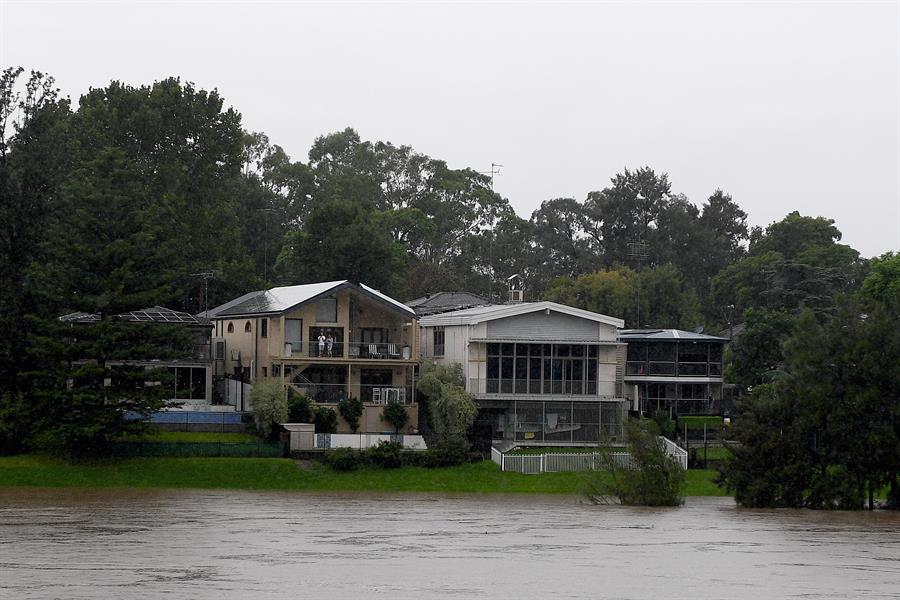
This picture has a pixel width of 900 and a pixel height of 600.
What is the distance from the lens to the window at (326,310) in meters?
66.0

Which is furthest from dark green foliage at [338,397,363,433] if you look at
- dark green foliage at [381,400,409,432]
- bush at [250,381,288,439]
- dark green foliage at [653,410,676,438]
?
dark green foliage at [653,410,676,438]

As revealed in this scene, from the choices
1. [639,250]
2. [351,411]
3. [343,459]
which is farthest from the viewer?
[639,250]

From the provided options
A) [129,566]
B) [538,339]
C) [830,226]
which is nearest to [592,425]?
[538,339]

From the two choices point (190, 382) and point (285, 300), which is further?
point (285, 300)

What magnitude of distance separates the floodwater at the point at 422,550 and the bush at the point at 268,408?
10.4 metres

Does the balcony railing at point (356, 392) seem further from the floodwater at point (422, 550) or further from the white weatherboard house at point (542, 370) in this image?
the floodwater at point (422, 550)

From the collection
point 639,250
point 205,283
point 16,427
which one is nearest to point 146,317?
point 16,427

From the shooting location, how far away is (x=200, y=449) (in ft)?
189

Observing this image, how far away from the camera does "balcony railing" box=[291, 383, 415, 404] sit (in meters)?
63.8

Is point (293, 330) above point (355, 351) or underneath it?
above

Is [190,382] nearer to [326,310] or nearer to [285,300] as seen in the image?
[285,300]

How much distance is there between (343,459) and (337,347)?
9.15 meters

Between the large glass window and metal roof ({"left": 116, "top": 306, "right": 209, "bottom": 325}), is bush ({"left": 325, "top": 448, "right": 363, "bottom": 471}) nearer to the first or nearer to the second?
the large glass window

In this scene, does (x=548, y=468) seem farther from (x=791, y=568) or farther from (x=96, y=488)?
(x=791, y=568)
